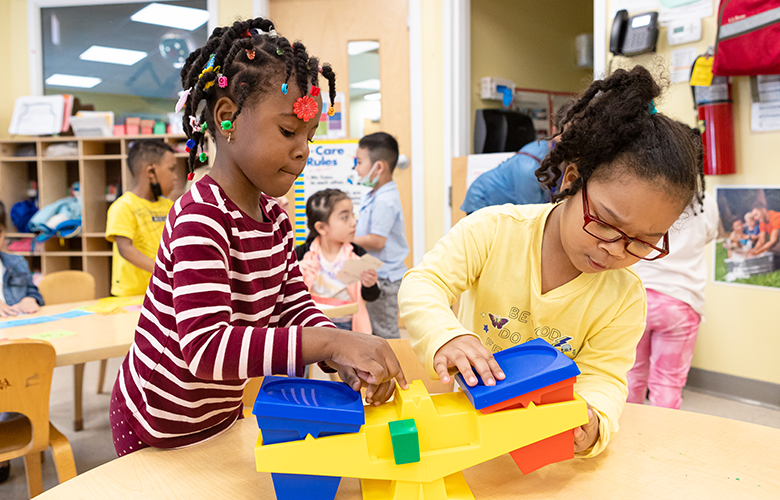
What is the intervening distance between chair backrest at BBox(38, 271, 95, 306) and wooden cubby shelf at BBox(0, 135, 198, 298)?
6.89 ft

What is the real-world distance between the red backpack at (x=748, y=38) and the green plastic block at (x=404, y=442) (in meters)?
2.78

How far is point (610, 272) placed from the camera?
103cm

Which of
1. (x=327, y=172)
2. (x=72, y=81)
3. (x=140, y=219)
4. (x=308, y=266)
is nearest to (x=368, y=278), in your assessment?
(x=308, y=266)

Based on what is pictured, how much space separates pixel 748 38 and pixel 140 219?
126 inches

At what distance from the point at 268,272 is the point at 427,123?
3.59 metres

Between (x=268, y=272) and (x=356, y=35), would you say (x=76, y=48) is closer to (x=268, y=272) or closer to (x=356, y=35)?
(x=356, y=35)

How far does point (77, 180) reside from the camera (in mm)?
5277

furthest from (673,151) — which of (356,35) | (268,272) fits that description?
(356,35)

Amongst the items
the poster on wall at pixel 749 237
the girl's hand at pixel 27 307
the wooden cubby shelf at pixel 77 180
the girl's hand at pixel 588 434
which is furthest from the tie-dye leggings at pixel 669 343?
the wooden cubby shelf at pixel 77 180

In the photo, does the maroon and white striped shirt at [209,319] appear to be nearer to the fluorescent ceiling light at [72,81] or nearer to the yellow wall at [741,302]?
the yellow wall at [741,302]

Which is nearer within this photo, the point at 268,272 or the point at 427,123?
the point at 268,272

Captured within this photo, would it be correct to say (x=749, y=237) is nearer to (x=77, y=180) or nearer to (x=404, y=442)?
(x=404, y=442)

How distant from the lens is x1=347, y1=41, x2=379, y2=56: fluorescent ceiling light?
433 cm

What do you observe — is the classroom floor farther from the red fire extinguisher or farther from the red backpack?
the red backpack
